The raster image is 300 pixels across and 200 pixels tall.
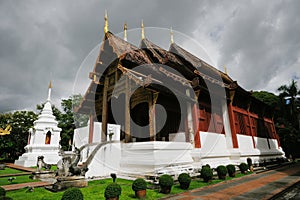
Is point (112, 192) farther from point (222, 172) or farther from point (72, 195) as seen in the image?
point (222, 172)

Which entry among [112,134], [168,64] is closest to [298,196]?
[112,134]

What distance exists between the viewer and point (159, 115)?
1026 centimetres

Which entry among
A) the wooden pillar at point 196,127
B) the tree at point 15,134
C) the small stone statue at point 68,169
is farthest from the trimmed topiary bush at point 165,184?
the tree at point 15,134

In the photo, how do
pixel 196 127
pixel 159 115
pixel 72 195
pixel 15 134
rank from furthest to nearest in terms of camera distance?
pixel 15 134 → pixel 196 127 → pixel 159 115 → pixel 72 195

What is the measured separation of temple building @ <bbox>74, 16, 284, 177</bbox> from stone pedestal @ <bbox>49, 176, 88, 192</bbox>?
68.5 inches

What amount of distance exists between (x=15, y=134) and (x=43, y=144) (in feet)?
38.8

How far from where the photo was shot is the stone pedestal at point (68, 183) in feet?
22.7

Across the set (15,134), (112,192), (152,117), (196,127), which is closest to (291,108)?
(196,127)

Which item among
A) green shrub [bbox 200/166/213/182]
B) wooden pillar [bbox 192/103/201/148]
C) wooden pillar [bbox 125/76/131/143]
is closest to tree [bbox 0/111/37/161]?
wooden pillar [bbox 125/76/131/143]

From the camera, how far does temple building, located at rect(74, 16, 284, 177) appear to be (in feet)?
30.1

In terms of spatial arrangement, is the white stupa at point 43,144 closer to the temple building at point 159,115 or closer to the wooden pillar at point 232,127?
the temple building at point 159,115

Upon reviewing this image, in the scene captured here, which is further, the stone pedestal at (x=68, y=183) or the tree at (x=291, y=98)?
the tree at (x=291, y=98)

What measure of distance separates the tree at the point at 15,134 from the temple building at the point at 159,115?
52.0 ft

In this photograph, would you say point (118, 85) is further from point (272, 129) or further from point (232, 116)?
point (272, 129)
